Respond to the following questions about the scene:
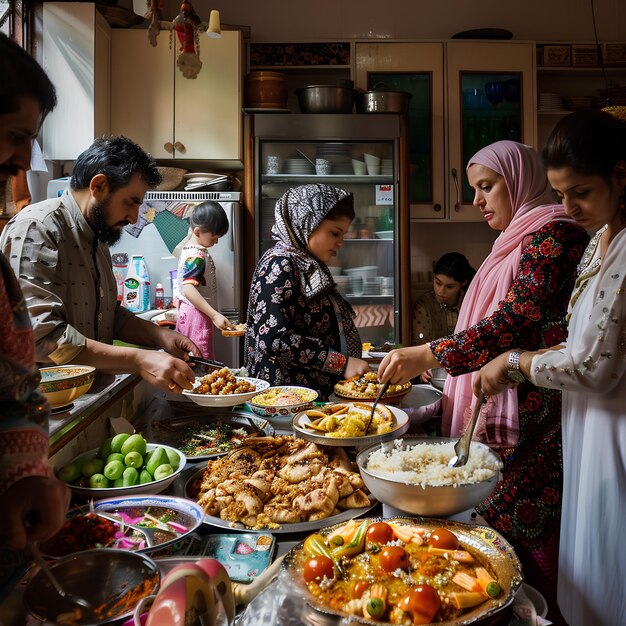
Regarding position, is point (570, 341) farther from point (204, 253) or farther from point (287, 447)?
point (204, 253)

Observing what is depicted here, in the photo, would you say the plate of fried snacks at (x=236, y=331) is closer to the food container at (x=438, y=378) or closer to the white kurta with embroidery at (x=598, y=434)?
the food container at (x=438, y=378)

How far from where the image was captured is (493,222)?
7.43ft

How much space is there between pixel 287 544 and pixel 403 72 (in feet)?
14.1

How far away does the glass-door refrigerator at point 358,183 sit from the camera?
14.4ft

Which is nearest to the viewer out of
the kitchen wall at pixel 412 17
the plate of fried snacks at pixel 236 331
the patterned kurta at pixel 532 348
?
the patterned kurta at pixel 532 348

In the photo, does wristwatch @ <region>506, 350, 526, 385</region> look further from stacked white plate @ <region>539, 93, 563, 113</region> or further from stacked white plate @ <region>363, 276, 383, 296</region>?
stacked white plate @ <region>539, 93, 563, 113</region>

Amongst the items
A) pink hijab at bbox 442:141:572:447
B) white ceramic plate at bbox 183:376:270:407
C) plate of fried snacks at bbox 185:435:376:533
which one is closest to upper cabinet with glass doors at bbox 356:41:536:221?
pink hijab at bbox 442:141:572:447

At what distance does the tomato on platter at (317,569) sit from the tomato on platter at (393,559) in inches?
3.3

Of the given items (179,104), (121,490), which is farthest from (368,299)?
(121,490)

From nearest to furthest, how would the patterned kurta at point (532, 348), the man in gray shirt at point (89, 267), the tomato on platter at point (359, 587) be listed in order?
the tomato on platter at point (359, 587), the man in gray shirt at point (89, 267), the patterned kurta at point (532, 348)

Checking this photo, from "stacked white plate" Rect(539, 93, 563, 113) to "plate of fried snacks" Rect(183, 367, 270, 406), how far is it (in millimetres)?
3901

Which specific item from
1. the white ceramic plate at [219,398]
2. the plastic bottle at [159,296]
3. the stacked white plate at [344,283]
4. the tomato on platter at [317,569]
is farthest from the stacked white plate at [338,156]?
the tomato on platter at [317,569]

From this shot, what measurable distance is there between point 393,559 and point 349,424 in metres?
0.63

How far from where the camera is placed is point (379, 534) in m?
1.07
